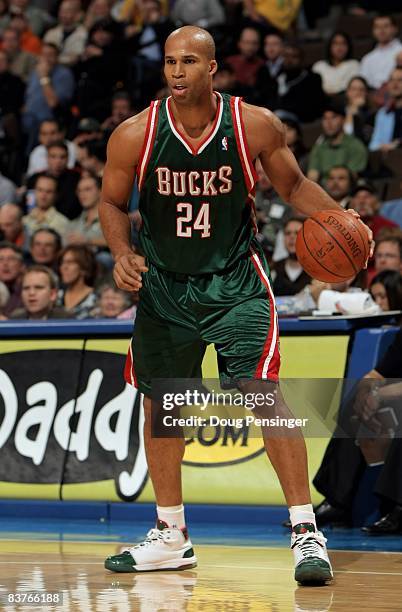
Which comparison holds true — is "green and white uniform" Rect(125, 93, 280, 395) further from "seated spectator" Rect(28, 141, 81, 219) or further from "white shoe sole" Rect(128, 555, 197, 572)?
"seated spectator" Rect(28, 141, 81, 219)

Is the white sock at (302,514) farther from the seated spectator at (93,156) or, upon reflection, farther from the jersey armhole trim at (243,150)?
the seated spectator at (93,156)

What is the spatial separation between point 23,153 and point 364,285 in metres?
7.17

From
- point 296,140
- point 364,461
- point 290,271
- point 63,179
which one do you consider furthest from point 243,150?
point 63,179

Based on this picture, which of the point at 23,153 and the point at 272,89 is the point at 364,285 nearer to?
the point at 272,89

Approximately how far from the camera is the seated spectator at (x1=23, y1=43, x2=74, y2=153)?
1549 centimetres

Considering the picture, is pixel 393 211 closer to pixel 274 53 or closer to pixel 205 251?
pixel 274 53

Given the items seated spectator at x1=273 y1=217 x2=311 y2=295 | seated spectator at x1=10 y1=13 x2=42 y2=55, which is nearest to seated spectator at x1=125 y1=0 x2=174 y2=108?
seated spectator at x1=10 y1=13 x2=42 y2=55

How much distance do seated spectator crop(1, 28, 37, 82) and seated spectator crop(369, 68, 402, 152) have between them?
5.42 meters

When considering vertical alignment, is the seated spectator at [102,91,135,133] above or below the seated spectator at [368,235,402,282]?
above

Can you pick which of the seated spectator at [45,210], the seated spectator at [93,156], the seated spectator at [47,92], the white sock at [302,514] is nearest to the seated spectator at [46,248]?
the seated spectator at [45,210]

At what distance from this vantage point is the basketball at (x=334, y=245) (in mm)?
5488

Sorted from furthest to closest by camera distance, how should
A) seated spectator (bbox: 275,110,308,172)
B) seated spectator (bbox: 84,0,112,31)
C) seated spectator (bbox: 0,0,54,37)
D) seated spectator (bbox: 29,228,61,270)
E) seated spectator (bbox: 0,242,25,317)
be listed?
seated spectator (bbox: 0,0,54,37), seated spectator (bbox: 84,0,112,31), seated spectator (bbox: 275,110,308,172), seated spectator (bbox: 29,228,61,270), seated spectator (bbox: 0,242,25,317)

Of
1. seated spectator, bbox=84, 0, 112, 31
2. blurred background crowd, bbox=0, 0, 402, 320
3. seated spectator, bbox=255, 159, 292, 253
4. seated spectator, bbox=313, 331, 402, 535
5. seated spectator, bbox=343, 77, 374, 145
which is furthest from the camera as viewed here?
seated spectator, bbox=84, 0, 112, 31

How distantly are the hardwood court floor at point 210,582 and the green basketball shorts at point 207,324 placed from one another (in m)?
0.83
